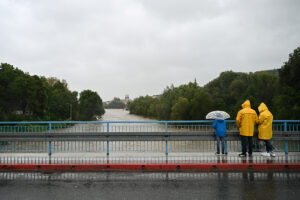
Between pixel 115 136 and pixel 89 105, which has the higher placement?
pixel 89 105

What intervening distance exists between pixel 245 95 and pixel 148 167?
159 feet

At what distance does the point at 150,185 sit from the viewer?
5742mm

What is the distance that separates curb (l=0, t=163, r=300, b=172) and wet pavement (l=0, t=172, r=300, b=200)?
48 centimetres

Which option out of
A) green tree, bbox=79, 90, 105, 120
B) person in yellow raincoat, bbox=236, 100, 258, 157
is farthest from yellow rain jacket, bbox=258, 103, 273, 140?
green tree, bbox=79, 90, 105, 120

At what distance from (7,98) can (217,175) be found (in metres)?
48.0

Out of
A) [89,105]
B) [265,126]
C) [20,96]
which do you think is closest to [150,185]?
[265,126]

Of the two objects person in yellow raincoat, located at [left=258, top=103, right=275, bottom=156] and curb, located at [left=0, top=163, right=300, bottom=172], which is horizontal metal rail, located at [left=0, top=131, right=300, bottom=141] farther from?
curb, located at [left=0, top=163, right=300, bottom=172]

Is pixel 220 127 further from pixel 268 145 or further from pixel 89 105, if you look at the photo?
pixel 89 105

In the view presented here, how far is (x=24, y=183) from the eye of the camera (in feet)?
19.7

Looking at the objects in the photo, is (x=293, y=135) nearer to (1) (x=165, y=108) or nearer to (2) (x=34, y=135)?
(2) (x=34, y=135)

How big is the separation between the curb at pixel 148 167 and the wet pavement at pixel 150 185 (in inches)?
18.7

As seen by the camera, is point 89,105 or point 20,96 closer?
point 20,96

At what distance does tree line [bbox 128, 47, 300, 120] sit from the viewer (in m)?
32.4

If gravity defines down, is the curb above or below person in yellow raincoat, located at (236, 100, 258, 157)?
below
